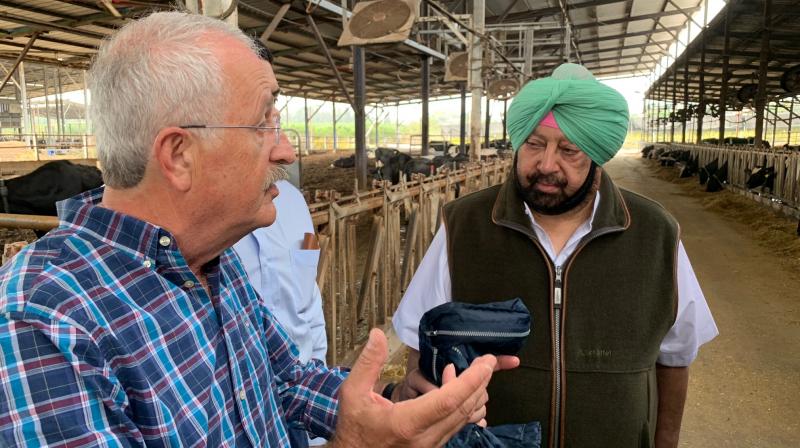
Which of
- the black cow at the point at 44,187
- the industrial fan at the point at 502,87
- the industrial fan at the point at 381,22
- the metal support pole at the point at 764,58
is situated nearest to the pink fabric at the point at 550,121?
the industrial fan at the point at 381,22

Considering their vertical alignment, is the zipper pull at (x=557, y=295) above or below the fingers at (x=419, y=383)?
above

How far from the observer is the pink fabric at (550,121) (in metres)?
1.76

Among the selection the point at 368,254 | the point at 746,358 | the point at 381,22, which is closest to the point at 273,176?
the point at 368,254

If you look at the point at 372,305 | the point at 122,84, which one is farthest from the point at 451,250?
the point at 372,305

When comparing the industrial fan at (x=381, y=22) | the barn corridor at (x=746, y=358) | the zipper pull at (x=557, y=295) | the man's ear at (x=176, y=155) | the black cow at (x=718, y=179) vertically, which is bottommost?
the barn corridor at (x=746, y=358)

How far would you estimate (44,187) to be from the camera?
520 cm

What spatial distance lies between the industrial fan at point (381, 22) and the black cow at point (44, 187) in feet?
9.29

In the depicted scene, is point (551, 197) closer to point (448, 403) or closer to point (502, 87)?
point (448, 403)

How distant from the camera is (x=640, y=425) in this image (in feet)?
5.57

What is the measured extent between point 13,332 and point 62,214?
0.28 metres

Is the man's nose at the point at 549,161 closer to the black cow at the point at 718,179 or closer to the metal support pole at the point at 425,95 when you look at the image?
→ the metal support pole at the point at 425,95

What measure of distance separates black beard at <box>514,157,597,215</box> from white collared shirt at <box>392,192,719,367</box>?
38mm

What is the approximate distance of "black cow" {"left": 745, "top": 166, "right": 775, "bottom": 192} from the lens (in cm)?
1168

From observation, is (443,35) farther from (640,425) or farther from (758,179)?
(640,425)
